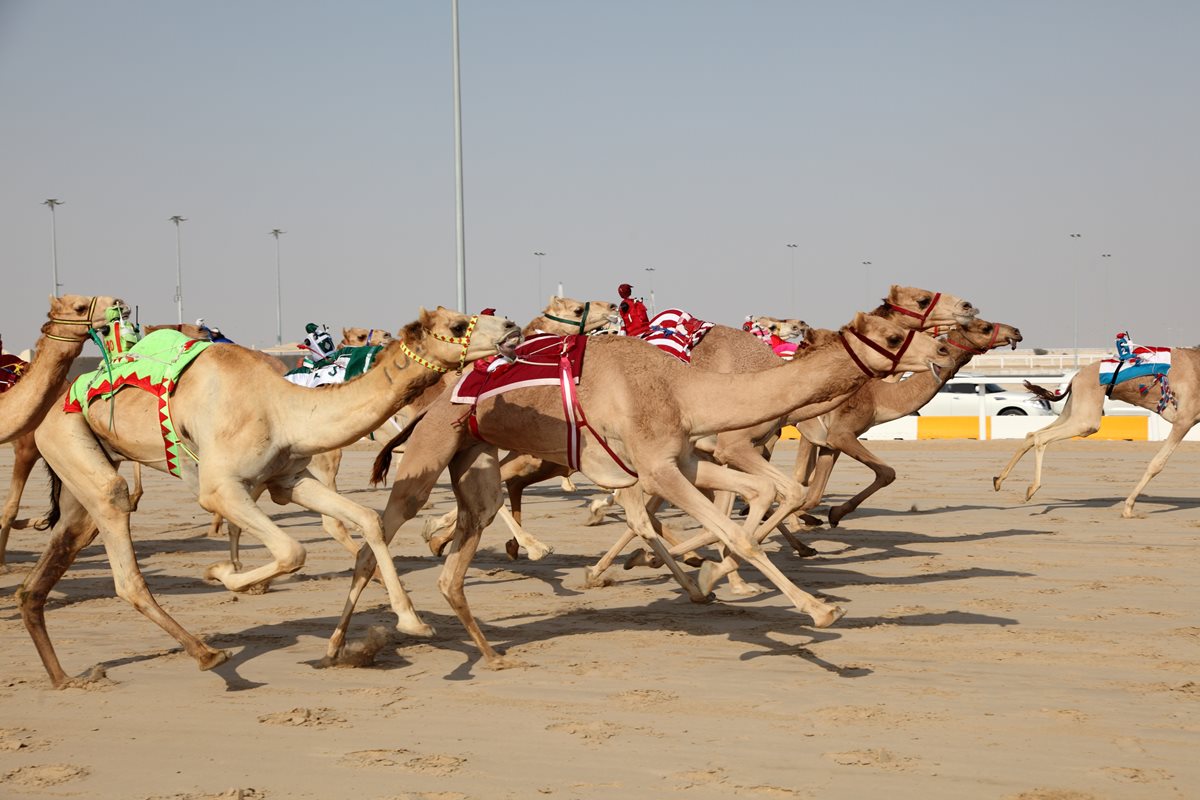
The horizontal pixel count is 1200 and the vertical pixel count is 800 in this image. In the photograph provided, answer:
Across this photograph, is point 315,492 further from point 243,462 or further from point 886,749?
point 886,749

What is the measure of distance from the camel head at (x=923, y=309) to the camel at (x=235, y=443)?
371 centimetres

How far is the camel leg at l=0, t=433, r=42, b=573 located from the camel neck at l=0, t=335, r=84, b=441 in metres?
3.19

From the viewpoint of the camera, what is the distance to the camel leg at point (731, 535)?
6.86 metres

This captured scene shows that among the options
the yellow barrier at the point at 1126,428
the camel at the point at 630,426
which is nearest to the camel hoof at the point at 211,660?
the camel at the point at 630,426

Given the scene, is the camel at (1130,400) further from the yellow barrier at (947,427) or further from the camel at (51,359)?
the yellow barrier at (947,427)

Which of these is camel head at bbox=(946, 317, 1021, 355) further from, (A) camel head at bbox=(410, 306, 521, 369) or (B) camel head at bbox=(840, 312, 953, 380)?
(A) camel head at bbox=(410, 306, 521, 369)

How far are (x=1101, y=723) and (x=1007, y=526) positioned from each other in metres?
8.07

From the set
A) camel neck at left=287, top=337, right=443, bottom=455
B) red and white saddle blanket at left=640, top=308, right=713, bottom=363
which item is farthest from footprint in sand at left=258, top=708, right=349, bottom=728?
red and white saddle blanket at left=640, top=308, right=713, bottom=363

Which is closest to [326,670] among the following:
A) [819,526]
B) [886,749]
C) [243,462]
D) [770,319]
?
[243,462]

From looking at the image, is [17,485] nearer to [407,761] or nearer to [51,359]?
[51,359]

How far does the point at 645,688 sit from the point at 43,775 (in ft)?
9.43

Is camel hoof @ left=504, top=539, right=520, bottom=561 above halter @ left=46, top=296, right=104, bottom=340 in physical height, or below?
below

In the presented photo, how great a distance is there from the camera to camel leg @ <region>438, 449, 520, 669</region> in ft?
24.9

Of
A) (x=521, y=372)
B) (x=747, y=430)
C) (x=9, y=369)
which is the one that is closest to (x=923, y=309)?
(x=747, y=430)
